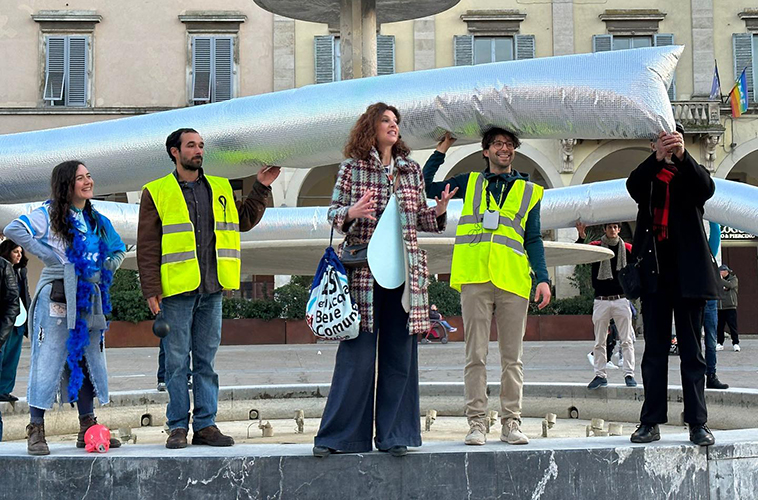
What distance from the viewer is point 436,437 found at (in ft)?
24.0

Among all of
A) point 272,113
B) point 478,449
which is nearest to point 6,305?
point 272,113

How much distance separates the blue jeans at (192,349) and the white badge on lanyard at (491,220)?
146 centimetres

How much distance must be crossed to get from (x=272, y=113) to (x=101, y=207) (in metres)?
4.72

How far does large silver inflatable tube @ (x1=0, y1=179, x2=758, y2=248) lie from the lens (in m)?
8.65

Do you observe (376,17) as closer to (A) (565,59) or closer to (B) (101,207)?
(B) (101,207)

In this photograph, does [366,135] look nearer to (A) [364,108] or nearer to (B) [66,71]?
(A) [364,108]

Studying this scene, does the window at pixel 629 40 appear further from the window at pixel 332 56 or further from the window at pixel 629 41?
the window at pixel 332 56

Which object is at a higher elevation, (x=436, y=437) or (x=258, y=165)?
(x=258, y=165)

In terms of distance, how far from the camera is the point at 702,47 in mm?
28844

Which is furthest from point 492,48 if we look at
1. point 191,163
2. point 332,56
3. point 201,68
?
point 191,163

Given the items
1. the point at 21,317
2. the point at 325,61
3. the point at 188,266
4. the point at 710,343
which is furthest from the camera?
the point at 325,61

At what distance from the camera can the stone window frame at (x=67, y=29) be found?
2833 centimetres

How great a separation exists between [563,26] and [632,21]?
1975mm

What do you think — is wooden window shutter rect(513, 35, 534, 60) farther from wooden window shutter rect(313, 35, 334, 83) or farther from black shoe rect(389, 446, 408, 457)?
black shoe rect(389, 446, 408, 457)
